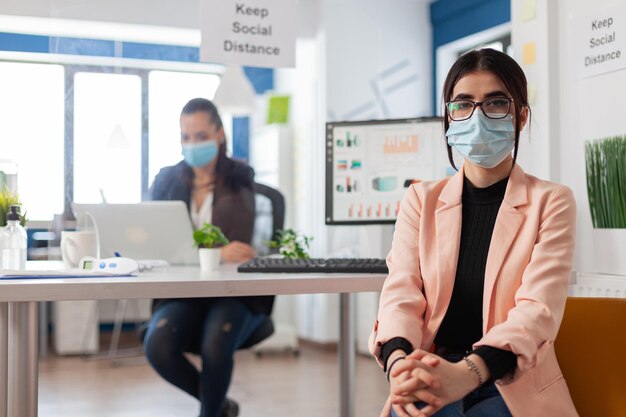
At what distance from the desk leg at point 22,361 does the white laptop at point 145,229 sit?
684mm

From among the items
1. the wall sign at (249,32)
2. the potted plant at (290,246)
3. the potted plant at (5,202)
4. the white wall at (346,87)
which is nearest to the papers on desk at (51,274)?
the potted plant at (5,202)

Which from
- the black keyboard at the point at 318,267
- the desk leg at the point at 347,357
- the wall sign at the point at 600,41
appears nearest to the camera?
the black keyboard at the point at 318,267

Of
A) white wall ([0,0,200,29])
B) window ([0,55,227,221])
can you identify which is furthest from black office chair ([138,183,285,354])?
white wall ([0,0,200,29])

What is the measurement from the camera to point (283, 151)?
232 inches

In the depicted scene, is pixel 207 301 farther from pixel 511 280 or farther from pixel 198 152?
pixel 511 280

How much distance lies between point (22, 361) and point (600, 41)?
1931 mm

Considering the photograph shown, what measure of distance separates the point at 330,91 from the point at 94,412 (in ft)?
8.87

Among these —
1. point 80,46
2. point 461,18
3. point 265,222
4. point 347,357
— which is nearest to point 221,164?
point 80,46

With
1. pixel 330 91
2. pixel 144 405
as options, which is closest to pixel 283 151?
pixel 330 91

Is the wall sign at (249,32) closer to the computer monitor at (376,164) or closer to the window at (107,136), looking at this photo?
the computer monitor at (376,164)

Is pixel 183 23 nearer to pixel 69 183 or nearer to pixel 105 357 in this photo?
pixel 69 183

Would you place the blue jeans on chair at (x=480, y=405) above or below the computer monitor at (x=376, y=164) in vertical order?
below

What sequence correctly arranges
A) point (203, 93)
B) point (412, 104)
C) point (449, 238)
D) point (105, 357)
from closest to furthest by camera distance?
point (449, 238)
point (203, 93)
point (105, 357)
point (412, 104)

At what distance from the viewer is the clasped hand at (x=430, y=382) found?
51.7 inches
